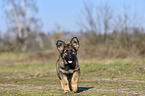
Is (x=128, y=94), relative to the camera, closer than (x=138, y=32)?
Yes

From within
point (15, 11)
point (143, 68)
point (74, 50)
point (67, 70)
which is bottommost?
point (143, 68)

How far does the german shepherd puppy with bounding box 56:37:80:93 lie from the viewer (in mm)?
6562

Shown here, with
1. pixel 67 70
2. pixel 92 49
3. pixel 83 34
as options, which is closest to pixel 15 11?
pixel 83 34

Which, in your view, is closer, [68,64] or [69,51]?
[69,51]

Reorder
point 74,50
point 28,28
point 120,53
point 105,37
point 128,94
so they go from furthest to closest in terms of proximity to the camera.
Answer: point 28,28 < point 105,37 < point 120,53 < point 128,94 < point 74,50

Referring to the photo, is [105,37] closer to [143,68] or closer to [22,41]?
[143,68]

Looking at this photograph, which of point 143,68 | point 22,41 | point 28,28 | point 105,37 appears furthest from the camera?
point 28,28

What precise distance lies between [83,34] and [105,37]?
2.85 m

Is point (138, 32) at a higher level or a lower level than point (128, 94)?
higher

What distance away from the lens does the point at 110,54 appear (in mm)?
24688

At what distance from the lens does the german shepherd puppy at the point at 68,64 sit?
6562 mm

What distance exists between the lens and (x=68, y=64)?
669 centimetres

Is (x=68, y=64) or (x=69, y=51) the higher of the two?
(x=69, y=51)

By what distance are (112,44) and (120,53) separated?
2420 millimetres
